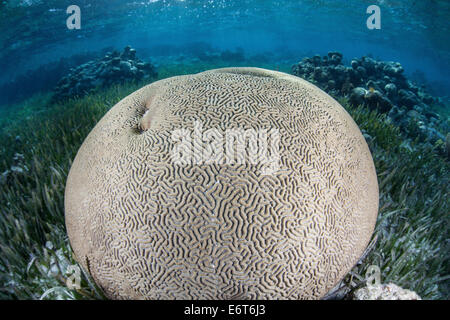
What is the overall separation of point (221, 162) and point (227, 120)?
378 mm

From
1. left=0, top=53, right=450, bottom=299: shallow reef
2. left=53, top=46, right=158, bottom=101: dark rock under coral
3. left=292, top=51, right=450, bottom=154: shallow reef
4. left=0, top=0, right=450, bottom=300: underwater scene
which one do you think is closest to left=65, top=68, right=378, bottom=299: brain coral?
left=0, top=0, right=450, bottom=300: underwater scene

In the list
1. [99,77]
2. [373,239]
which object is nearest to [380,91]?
[373,239]

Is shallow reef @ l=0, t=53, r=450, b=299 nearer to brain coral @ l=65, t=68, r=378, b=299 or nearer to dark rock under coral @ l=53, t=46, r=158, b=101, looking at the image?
brain coral @ l=65, t=68, r=378, b=299

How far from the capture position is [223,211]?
161cm

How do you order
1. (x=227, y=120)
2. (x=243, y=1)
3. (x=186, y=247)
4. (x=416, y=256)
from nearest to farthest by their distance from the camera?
(x=186, y=247) → (x=227, y=120) → (x=416, y=256) → (x=243, y=1)

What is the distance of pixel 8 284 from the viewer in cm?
219

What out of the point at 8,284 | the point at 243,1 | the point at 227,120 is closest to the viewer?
the point at 227,120

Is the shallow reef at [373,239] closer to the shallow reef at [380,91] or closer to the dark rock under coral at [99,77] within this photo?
the shallow reef at [380,91]

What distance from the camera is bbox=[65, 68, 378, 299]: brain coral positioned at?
1573 mm

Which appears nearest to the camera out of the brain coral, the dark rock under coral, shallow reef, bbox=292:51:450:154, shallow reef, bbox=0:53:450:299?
the brain coral

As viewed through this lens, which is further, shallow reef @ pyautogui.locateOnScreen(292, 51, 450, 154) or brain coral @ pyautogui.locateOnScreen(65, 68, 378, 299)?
shallow reef @ pyautogui.locateOnScreen(292, 51, 450, 154)

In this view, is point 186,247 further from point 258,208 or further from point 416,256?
point 416,256
